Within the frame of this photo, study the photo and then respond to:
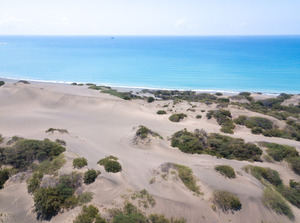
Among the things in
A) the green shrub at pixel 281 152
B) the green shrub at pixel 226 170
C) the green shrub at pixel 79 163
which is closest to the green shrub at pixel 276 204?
the green shrub at pixel 226 170

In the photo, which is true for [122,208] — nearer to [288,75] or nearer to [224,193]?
[224,193]

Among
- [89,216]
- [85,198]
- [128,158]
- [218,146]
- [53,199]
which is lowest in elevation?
[128,158]

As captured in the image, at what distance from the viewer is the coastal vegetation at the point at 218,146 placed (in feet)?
60.5

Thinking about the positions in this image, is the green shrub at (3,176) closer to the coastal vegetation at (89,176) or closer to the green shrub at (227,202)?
the coastal vegetation at (89,176)

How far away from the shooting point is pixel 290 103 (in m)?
44.0

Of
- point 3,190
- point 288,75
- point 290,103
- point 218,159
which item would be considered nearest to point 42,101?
point 3,190

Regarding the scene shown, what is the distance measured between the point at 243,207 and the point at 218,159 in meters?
5.76

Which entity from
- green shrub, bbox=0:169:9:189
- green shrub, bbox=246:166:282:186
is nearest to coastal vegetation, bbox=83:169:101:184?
green shrub, bbox=0:169:9:189

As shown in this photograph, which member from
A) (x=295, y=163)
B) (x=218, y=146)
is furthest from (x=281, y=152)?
(x=218, y=146)

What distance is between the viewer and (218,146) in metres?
19.4

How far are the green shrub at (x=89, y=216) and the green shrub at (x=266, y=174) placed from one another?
10.9m

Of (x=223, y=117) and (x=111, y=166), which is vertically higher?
(x=111, y=166)

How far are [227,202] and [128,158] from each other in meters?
7.78

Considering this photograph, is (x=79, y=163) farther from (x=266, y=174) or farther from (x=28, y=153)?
(x=266, y=174)
